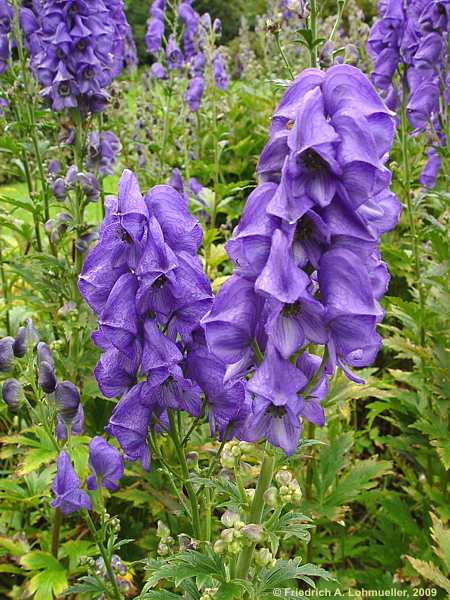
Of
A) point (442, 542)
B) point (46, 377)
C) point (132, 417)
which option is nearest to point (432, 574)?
point (442, 542)

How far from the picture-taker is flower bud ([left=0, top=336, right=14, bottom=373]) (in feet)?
6.40

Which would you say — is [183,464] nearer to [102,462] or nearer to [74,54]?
[102,462]

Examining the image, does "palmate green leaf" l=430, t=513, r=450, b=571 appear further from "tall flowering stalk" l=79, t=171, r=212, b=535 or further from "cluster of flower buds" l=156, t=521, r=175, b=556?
"tall flowering stalk" l=79, t=171, r=212, b=535

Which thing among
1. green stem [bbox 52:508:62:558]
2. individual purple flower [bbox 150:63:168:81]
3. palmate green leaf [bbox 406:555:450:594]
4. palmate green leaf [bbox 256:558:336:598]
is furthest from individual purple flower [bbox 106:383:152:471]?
individual purple flower [bbox 150:63:168:81]

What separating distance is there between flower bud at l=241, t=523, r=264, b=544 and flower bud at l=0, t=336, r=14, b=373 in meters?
1.02

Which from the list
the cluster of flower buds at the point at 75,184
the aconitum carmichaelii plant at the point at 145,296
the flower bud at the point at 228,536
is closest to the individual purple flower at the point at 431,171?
the cluster of flower buds at the point at 75,184

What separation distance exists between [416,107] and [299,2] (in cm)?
128

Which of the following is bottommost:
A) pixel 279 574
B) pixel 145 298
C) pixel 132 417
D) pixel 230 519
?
pixel 279 574

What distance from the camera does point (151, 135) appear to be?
19.1 feet

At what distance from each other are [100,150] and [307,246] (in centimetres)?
295

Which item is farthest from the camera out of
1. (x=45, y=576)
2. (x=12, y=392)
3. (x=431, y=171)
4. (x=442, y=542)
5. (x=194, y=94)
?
(x=194, y=94)

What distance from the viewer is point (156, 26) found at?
5.84 meters

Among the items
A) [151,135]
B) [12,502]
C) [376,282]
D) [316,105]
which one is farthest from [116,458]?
[151,135]

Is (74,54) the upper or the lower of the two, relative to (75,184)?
upper
